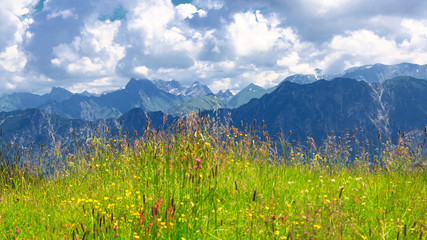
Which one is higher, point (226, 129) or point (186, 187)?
point (226, 129)

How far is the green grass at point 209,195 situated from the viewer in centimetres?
358

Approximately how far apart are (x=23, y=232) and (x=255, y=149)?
4.80 metres

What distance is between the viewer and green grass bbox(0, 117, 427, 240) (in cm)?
358

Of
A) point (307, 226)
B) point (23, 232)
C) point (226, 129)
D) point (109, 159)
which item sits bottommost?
point (23, 232)

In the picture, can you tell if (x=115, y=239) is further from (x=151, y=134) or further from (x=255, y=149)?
(x=255, y=149)

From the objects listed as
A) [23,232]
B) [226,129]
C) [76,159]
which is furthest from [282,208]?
[76,159]

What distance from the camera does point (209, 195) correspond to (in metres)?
4.59

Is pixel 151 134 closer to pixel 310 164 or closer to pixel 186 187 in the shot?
pixel 186 187

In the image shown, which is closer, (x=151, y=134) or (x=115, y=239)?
(x=115, y=239)

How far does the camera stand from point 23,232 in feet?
14.0

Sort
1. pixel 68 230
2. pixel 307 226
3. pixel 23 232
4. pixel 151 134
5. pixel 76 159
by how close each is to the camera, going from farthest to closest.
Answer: pixel 76 159, pixel 151 134, pixel 23 232, pixel 68 230, pixel 307 226

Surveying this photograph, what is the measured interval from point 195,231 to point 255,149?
3.43 m

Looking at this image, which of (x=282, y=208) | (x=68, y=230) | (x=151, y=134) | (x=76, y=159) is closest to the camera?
(x=68, y=230)

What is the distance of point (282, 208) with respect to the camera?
4.57m
